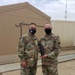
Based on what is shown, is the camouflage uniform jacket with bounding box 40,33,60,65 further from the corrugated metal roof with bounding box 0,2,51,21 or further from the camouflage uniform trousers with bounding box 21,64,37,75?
the corrugated metal roof with bounding box 0,2,51,21

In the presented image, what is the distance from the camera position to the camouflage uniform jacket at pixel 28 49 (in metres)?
5.54

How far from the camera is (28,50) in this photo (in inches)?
220

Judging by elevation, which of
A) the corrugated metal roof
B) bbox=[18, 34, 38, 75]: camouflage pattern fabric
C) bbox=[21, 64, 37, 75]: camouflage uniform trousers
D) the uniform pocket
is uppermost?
the corrugated metal roof

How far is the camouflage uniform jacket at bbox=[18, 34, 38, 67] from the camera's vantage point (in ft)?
18.2

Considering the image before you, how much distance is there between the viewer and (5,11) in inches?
462

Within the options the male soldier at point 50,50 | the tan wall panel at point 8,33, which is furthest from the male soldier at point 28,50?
the tan wall panel at point 8,33

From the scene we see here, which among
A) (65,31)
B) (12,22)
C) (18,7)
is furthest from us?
(65,31)

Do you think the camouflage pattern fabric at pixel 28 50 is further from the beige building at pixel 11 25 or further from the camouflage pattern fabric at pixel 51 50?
the beige building at pixel 11 25

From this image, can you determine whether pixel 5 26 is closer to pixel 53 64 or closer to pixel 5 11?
pixel 5 11

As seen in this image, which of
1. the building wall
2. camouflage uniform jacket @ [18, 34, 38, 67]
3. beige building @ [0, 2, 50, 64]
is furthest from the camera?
the building wall

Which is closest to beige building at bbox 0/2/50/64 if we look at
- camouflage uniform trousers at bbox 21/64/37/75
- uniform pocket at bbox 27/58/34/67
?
camouflage uniform trousers at bbox 21/64/37/75

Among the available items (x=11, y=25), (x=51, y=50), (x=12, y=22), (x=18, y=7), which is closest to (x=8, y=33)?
(x=11, y=25)

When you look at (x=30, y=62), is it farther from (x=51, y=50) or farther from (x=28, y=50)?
(x=51, y=50)

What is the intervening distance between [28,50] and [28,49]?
0.02 meters
